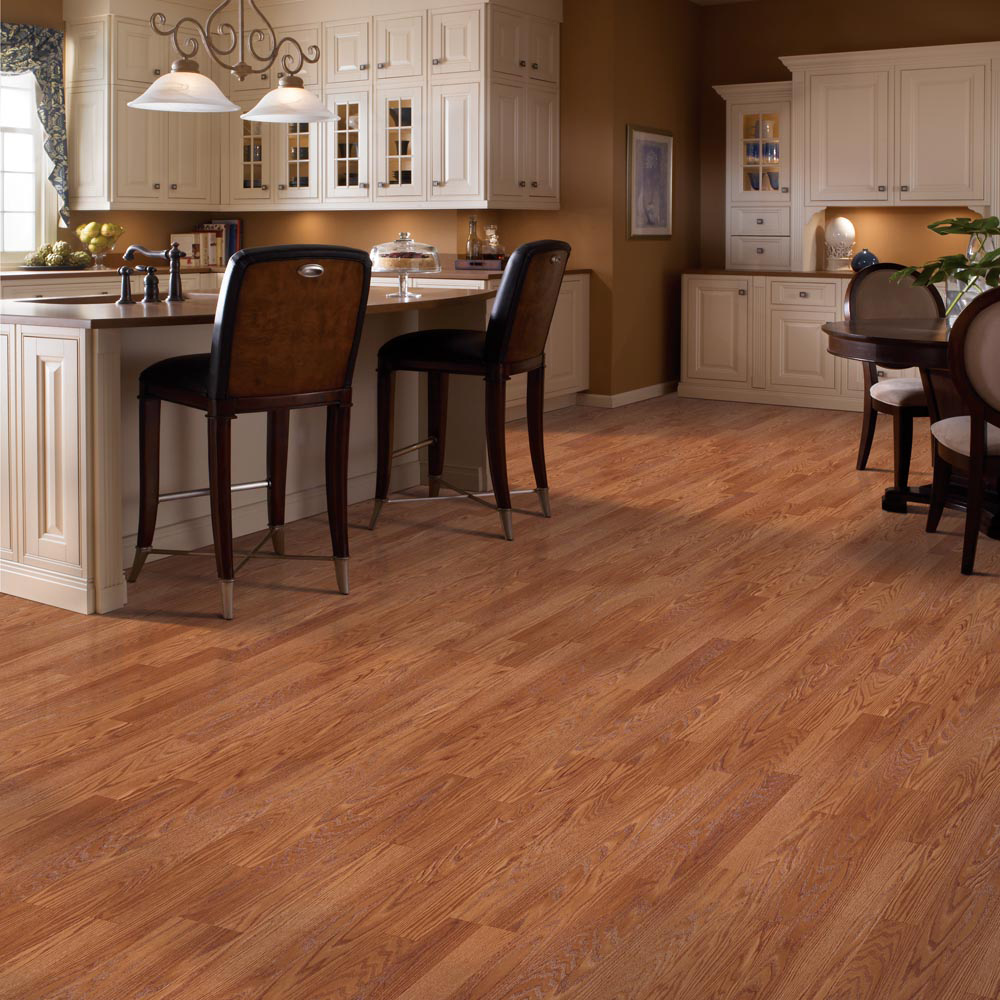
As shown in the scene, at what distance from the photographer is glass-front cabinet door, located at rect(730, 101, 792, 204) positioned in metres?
8.03

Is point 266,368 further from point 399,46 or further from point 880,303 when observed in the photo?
point 399,46

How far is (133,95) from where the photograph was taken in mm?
7215

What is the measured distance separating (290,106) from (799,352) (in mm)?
4032

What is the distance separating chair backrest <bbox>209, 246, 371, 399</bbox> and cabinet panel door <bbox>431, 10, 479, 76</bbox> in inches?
147

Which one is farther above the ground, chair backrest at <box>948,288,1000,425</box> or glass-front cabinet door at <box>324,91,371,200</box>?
glass-front cabinet door at <box>324,91,371,200</box>

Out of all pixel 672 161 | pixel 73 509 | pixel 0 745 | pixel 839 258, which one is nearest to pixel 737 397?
pixel 839 258

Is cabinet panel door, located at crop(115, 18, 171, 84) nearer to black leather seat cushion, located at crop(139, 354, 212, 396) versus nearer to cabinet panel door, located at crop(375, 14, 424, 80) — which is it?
cabinet panel door, located at crop(375, 14, 424, 80)

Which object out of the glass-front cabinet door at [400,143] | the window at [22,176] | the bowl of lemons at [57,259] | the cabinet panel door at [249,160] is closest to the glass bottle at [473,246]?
the glass-front cabinet door at [400,143]

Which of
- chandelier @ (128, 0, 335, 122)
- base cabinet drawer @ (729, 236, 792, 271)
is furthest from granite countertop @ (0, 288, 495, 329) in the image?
base cabinet drawer @ (729, 236, 792, 271)

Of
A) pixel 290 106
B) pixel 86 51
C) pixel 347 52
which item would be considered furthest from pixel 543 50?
pixel 290 106

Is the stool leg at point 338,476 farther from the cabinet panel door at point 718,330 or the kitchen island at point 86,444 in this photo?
the cabinet panel door at point 718,330

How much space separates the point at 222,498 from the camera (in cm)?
342

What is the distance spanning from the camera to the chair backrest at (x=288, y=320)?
10.8 feet

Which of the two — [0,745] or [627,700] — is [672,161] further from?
[0,745]
